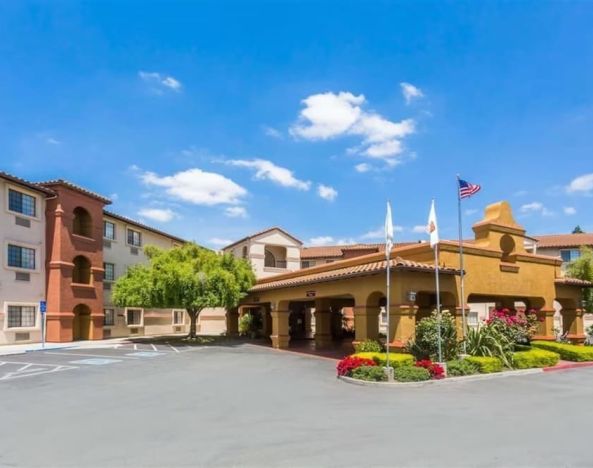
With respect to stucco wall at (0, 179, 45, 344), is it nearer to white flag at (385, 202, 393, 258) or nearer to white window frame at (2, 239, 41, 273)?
white window frame at (2, 239, 41, 273)

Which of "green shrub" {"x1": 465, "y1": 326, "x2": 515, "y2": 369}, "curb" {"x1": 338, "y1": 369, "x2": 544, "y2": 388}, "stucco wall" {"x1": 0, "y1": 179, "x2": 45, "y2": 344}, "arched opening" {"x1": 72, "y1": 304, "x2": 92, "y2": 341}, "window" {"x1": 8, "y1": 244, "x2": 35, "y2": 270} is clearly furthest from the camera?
"arched opening" {"x1": 72, "y1": 304, "x2": 92, "y2": 341}

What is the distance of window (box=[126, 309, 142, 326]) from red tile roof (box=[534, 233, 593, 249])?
38897 mm

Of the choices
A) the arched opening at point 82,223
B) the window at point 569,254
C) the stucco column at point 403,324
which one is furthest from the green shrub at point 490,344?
the window at point 569,254

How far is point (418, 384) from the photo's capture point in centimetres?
1477

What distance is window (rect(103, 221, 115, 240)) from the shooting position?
38584 mm

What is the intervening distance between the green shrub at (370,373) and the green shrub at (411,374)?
1.40 feet

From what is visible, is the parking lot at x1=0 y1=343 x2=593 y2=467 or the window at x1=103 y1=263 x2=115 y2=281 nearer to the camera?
the parking lot at x1=0 y1=343 x2=593 y2=467

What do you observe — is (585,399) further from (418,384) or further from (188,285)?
(188,285)

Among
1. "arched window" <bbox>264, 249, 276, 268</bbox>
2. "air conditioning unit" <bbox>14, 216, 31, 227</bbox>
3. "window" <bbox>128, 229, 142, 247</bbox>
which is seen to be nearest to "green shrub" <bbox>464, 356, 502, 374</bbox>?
"air conditioning unit" <bbox>14, 216, 31, 227</bbox>

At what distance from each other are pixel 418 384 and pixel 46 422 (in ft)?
32.1

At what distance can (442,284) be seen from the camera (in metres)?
20.7

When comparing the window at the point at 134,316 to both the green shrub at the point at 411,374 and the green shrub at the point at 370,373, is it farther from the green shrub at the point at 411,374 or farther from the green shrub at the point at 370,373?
the green shrub at the point at 411,374

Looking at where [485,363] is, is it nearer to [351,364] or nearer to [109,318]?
[351,364]

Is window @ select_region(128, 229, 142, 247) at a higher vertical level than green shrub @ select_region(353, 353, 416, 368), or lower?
higher
